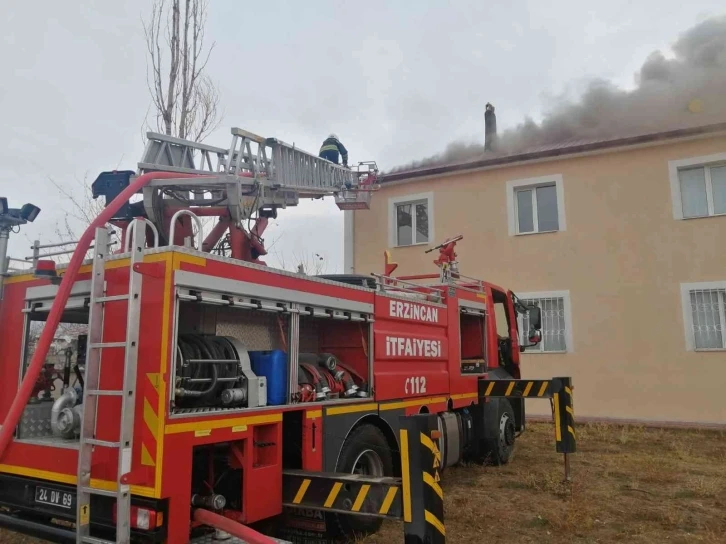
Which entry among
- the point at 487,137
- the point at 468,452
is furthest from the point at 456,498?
the point at 487,137

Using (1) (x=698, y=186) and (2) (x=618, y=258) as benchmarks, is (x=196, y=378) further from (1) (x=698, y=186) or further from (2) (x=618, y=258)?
(1) (x=698, y=186)

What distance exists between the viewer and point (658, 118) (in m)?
14.6

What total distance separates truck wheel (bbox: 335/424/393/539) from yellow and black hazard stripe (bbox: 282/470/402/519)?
2.20 ft

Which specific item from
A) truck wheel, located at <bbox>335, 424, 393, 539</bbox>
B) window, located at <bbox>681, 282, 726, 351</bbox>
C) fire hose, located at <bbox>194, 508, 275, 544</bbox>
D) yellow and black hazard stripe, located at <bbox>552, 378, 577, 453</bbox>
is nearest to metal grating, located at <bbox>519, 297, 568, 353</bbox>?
window, located at <bbox>681, 282, 726, 351</bbox>

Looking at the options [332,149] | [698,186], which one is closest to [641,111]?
[698,186]

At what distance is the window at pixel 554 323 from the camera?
14305 mm

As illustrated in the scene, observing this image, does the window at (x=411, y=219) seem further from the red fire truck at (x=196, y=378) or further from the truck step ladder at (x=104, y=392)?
the truck step ladder at (x=104, y=392)

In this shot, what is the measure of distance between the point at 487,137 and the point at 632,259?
265 inches

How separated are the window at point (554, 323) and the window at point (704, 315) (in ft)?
8.25

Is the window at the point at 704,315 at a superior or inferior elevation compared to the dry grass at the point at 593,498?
superior

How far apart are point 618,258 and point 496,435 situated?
7.34 meters

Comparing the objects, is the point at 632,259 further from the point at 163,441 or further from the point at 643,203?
the point at 163,441

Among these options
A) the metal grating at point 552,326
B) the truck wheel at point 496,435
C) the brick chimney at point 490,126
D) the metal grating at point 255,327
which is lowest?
the truck wheel at point 496,435

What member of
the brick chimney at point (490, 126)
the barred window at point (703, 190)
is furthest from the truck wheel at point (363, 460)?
the brick chimney at point (490, 126)
